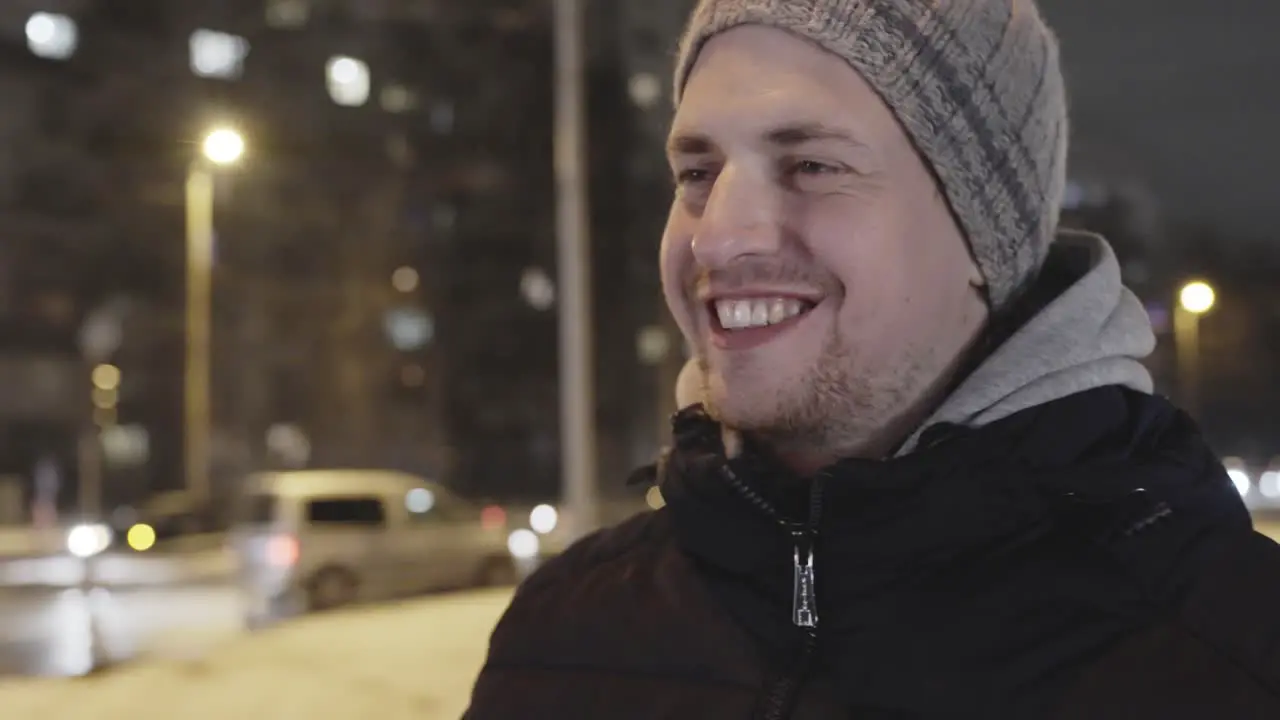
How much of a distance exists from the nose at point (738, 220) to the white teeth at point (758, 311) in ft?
0.18

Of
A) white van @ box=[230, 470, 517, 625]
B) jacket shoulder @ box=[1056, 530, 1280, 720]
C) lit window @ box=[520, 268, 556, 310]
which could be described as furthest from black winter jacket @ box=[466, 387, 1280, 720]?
lit window @ box=[520, 268, 556, 310]

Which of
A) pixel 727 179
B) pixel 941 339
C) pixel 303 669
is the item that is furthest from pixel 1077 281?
pixel 303 669

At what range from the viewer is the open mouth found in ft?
4.72

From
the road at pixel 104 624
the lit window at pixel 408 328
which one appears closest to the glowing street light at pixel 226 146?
the road at pixel 104 624

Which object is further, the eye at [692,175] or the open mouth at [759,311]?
the eye at [692,175]

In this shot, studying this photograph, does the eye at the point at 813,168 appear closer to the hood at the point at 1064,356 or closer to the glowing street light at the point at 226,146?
the hood at the point at 1064,356

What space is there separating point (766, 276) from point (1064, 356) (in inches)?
14.2

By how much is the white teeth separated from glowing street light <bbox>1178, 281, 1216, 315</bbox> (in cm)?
1373

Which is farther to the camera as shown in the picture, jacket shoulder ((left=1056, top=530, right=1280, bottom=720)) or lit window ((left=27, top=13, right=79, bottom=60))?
lit window ((left=27, top=13, right=79, bottom=60))

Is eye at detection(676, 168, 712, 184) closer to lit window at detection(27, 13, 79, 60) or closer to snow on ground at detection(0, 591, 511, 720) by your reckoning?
snow on ground at detection(0, 591, 511, 720)

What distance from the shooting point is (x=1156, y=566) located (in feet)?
4.14

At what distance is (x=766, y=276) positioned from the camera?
1.44 metres

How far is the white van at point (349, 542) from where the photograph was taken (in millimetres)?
12219

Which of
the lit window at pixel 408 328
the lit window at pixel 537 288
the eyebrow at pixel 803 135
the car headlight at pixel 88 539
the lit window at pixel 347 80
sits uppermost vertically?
the lit window at pixel 347 80
